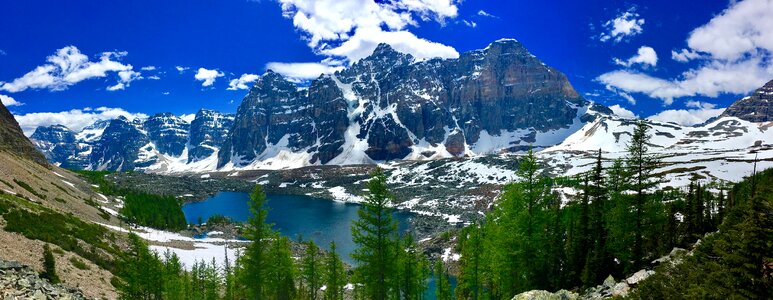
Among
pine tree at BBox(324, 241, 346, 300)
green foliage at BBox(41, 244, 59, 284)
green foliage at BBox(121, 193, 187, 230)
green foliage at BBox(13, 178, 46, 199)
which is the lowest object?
green foliage at BBox(121, 193, 187, 230)

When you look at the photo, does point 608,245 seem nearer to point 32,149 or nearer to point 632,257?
point 632,257

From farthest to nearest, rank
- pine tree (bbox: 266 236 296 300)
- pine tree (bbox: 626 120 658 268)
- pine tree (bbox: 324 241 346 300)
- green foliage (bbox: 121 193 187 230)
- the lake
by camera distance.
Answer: the lake, green foliage (bbox: 121 193 187 230), pine tree (bbox: 324 241 346 300), pine tree (bbox: 266 236 296 300), pine tree (bbox: 626 120 658 268)

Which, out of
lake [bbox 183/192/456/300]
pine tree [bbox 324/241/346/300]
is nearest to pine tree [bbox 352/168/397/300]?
pine tree [bbox 324/241/346/300]

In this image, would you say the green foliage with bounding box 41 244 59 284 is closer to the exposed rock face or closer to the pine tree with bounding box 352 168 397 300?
the pine tree with bounding box 352 168 397 300

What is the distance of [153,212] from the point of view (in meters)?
130

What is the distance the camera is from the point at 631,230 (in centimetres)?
3089

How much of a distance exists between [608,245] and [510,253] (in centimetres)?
730

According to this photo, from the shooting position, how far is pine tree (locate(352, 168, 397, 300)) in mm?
30914

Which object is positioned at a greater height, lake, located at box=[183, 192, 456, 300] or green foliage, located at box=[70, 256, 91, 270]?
green foliage, located at box=[70, 256, 91, 270]

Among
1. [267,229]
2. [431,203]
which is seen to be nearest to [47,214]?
[267,229]

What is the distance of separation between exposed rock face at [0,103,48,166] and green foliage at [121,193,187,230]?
33688 mm

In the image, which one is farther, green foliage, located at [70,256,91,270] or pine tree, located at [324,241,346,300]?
pine tree, located at [324,241,346,300]

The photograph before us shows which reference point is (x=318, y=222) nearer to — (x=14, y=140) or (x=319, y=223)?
(x=319, y=223)

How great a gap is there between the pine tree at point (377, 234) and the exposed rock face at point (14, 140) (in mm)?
144183
